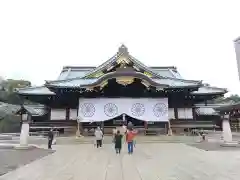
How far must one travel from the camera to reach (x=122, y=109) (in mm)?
24422

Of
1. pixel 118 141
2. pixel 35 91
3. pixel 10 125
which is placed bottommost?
pixel 118 141

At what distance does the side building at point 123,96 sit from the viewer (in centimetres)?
2416

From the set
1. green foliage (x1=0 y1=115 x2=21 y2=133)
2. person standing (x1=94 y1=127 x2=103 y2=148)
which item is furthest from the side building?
green foliage (x1=0 y1=115 x2=21 y2=133)

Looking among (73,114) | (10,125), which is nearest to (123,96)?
(73,114)

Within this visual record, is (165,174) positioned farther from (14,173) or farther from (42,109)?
(42,109)

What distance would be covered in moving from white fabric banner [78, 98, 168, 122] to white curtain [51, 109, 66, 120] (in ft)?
7.92

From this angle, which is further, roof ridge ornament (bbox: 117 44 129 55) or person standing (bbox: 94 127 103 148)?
roof ridge ornament (bbox: 117 44 129 55)

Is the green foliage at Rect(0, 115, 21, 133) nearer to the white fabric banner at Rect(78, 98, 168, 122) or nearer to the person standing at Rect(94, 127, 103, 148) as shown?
the white fabric banner at Rect(78, 98, 168, 122)

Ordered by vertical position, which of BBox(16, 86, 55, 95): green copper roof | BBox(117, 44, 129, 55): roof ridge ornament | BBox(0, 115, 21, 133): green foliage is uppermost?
BBox(117, 44, 129, 55): roof ridge ornament

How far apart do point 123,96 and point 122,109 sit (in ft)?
5.19

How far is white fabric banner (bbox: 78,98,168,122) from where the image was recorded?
79.4ft

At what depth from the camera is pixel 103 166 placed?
9.07m

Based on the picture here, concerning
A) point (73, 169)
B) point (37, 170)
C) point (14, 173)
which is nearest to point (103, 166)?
point (73, 169)

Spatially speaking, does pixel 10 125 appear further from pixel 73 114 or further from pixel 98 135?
pixel 98 135
